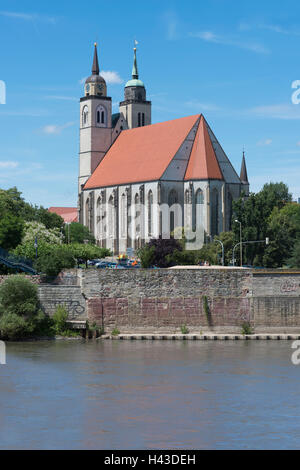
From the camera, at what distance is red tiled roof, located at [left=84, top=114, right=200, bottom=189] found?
93438 millimetres

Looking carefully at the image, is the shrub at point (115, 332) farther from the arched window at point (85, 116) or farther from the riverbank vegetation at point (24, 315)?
the arched window at point (85, 116)

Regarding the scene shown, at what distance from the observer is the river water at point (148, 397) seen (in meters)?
24.5

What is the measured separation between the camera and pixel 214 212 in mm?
90250

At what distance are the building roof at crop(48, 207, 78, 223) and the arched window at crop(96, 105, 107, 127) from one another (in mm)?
20408

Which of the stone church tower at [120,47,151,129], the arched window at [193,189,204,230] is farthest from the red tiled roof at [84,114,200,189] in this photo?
the stone church tower at [120,47,151,129]

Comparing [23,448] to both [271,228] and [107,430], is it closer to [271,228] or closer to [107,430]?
[107,430]

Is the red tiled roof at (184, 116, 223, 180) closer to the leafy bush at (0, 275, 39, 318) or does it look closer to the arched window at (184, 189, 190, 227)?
the arched window at (184, 189, 190, 227)

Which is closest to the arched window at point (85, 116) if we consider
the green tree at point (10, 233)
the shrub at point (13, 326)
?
the green tree at point (10, 233)

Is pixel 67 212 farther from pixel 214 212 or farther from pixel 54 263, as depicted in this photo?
pixel 54 263

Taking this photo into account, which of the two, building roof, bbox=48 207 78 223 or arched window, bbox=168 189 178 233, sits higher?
building roof, bbox=48 207 78 223

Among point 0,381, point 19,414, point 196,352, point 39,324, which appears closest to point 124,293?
point 39,324

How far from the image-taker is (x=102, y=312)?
4753 centimetres
